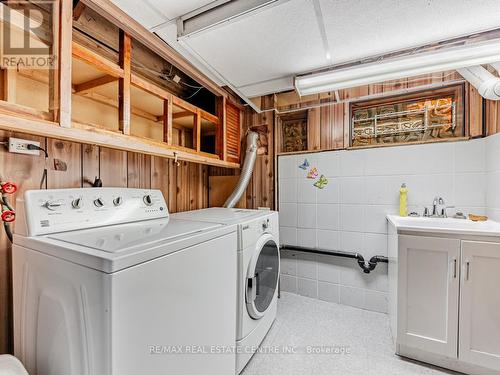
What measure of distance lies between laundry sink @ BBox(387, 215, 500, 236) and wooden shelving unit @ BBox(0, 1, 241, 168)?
5.54 ft

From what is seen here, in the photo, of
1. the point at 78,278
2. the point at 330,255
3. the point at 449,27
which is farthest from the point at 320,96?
the point at 78,278

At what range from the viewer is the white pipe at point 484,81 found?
1.64 metres

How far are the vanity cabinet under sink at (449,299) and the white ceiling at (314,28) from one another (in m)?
1.29

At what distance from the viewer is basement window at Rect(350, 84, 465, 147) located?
2.11m

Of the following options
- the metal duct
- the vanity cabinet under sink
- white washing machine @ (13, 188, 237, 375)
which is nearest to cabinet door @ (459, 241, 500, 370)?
the vanity cabinet under sink

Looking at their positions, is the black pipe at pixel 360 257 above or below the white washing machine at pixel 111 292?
below

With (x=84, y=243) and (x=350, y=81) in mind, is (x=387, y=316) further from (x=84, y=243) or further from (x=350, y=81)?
(x=84, y=243)

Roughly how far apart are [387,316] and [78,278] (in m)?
2.58

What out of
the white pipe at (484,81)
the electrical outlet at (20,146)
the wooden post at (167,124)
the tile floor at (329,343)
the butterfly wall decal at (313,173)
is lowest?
the tile floor at (329,343)

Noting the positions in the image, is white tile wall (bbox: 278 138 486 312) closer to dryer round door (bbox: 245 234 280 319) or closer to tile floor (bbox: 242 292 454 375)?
tile floor (bbox: 242 292 454 375)

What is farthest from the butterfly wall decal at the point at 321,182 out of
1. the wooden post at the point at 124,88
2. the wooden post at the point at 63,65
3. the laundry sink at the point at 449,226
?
the wooden post at the point at 63,65

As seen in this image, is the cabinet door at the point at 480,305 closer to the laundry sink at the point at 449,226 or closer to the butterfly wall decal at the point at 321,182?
the laundry sink at the point at 449,226

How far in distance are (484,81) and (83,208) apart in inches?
111

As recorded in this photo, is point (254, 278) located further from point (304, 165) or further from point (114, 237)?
point (304, 165)
